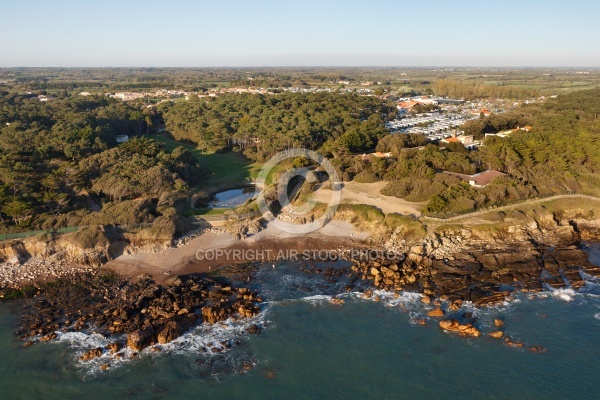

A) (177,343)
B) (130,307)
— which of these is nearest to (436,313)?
(177,343)

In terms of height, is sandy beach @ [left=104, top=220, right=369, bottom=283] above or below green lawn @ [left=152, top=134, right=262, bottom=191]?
below

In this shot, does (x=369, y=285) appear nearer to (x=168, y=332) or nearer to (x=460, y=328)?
(x=460, y=328)

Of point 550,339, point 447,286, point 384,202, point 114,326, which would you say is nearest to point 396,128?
point 384,202

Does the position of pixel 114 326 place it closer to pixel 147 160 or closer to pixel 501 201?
pixel 147 160

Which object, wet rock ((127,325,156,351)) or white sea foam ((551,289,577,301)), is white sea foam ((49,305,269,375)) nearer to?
wet rock ((127,325,156,351))

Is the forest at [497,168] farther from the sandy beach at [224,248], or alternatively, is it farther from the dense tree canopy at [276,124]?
the sandy beach at [224,248]

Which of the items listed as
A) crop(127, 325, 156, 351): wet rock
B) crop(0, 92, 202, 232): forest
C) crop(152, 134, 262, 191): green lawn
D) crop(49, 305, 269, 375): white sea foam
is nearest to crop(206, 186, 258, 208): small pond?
crop(152, 134, 262, 191): green lawn
